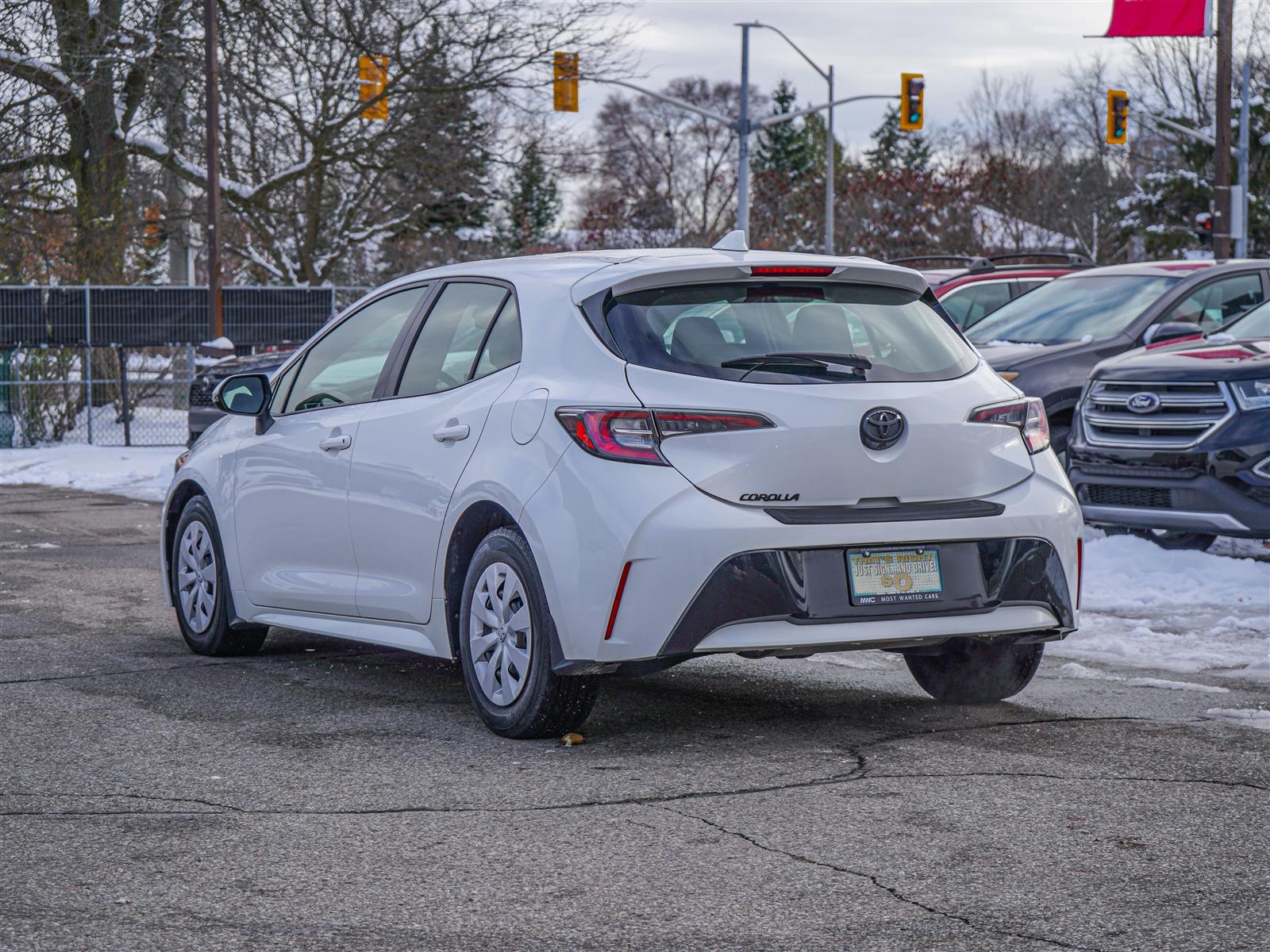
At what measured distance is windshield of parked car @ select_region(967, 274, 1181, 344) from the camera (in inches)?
520

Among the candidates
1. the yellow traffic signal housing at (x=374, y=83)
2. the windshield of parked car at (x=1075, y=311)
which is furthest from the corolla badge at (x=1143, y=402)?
the yellow traffic signal housing at (x=374, y=83)

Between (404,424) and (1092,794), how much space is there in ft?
8.97

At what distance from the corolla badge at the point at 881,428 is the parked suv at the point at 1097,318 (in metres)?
6.97

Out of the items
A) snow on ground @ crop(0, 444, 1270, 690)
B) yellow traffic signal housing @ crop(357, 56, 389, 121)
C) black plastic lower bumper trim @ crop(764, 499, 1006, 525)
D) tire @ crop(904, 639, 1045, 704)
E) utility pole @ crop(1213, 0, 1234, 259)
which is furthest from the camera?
yellow traffic signal housing @ crop(357, 56, 389, 121)

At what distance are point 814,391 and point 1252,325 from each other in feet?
24.0

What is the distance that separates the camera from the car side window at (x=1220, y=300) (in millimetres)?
13172

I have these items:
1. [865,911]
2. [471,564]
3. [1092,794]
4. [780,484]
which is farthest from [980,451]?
[865,911]

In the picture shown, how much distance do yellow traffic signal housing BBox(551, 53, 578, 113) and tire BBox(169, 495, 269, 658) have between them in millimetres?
19658

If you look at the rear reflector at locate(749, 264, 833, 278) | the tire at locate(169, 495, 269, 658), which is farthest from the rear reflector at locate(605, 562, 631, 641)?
the tire at locate(169, 495, 269, 658)

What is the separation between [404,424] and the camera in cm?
641

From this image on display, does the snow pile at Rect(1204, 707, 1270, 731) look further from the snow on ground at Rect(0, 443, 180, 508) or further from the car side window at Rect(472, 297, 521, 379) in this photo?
the snow on ground at Rect(0, 443, 180, 508)

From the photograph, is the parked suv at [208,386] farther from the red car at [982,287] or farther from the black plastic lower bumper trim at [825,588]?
the black plastic lower bumper trim at [825,588]

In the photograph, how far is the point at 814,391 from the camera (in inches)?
220

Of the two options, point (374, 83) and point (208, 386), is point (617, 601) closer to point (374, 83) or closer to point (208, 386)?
point (208, 386)
